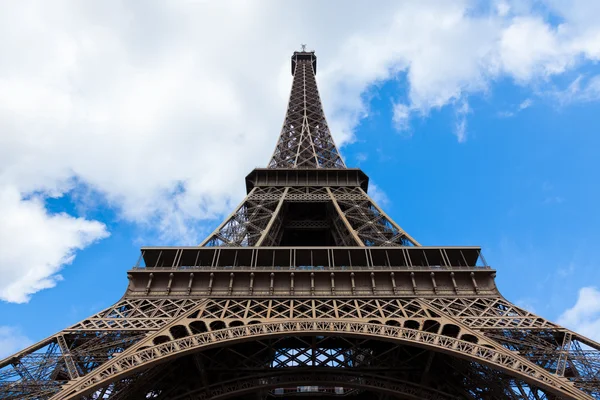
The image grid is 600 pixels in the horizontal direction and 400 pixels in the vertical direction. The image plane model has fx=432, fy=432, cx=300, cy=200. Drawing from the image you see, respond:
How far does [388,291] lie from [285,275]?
14.7 feet

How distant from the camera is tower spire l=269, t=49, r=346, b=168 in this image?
36.5 meters

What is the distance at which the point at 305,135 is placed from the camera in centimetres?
4141

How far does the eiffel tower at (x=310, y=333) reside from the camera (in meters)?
13.9

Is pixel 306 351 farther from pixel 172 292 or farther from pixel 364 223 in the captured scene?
pixel 364 223

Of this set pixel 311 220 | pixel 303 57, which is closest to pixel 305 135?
pixel 311 220

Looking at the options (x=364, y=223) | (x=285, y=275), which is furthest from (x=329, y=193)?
(x=285, y=275)

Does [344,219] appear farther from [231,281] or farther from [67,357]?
[67,357]

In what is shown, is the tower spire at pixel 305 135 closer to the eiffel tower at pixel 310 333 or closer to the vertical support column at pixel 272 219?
the vertical support column at pixel 272 219

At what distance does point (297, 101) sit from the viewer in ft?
160

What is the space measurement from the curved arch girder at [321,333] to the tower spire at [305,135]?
2085cm

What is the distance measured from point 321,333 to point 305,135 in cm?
2836

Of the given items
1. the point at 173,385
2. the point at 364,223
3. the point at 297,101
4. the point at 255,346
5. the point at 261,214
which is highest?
the point at 297,101

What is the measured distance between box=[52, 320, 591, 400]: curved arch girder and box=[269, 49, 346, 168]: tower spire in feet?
68.4

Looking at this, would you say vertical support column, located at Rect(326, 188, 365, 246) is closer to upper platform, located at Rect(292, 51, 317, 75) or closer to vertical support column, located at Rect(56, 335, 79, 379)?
vertical support column, located at Rect(56, 335, 79, 379)
